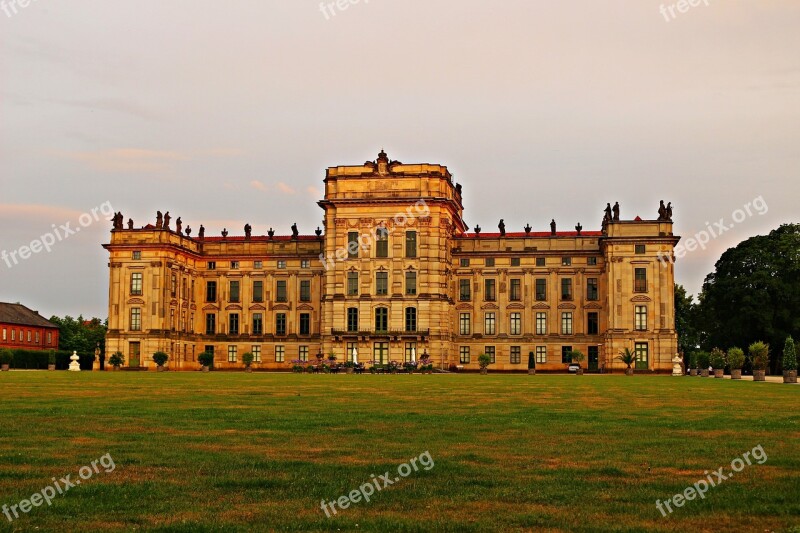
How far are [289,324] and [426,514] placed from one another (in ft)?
254

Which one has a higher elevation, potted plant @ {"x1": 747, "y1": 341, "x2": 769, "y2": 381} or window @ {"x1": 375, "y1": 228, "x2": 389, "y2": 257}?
window @ {"x1": 375, "y1": 228, "x2": 389, "y2": 257}

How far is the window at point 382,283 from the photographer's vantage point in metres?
79.4

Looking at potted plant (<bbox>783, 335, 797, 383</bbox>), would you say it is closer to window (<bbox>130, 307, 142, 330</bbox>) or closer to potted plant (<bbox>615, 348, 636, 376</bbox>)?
potted plant (<bbox>615, 348, 636, 376</bbox>)

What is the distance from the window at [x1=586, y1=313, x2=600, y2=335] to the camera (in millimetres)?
81688

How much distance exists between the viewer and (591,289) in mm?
81938

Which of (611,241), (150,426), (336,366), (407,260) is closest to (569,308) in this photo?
(611,241)

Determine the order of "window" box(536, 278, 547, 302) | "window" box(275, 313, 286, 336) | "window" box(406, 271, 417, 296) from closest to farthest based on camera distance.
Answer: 1. "window" box(406, 271, 417, 296)
2. "window" box(536, 278, 547, 302)
3. "window" box(275, 313, 286, 336)

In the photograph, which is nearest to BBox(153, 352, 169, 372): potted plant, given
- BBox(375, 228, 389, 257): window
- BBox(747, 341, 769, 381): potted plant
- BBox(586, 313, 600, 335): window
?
BBox(375, 228, 389, 257): window

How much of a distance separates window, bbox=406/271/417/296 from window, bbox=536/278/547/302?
1131 centimetres

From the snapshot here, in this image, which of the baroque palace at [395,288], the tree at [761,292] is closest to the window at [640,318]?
the baroque palace at [395,288]

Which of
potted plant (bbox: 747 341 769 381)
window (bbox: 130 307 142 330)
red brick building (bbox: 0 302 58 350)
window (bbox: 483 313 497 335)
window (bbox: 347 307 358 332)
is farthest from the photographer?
red brick building (bbox: 0 302 58 350)

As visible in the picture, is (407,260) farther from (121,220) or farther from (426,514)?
(426,514)

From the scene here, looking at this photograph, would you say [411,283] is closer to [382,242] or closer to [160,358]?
[382,242]

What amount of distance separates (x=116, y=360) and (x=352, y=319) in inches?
795
